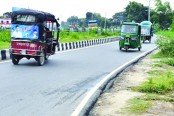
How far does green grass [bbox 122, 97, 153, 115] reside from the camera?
8133 mm

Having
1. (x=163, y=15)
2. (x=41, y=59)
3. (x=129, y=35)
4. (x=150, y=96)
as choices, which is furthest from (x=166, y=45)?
(x=163, y=15)

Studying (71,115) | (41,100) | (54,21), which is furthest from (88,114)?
(54,21)

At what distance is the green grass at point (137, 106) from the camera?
8133mm

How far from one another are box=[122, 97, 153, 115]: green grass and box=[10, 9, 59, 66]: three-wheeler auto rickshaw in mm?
8523

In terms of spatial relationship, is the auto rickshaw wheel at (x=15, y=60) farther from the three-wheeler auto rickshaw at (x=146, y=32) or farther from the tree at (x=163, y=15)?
the tree at (x=163, y=15)

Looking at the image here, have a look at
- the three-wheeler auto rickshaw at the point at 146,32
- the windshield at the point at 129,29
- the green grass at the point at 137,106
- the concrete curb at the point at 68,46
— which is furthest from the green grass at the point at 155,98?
the three-wheeler auto rickshaw at the point at 146,32

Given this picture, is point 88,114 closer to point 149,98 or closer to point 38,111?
point 38,111

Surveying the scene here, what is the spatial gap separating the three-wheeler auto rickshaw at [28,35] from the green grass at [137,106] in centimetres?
852

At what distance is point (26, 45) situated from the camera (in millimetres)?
17250

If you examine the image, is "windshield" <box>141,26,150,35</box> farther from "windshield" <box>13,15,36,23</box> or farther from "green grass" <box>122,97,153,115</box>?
"green grass" <box>122,97,153,115</box>

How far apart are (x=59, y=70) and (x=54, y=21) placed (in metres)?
4.24

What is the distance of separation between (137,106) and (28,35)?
9.59 m

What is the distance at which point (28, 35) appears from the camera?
17297 millimetres

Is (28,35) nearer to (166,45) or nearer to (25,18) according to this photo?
(25,18)
